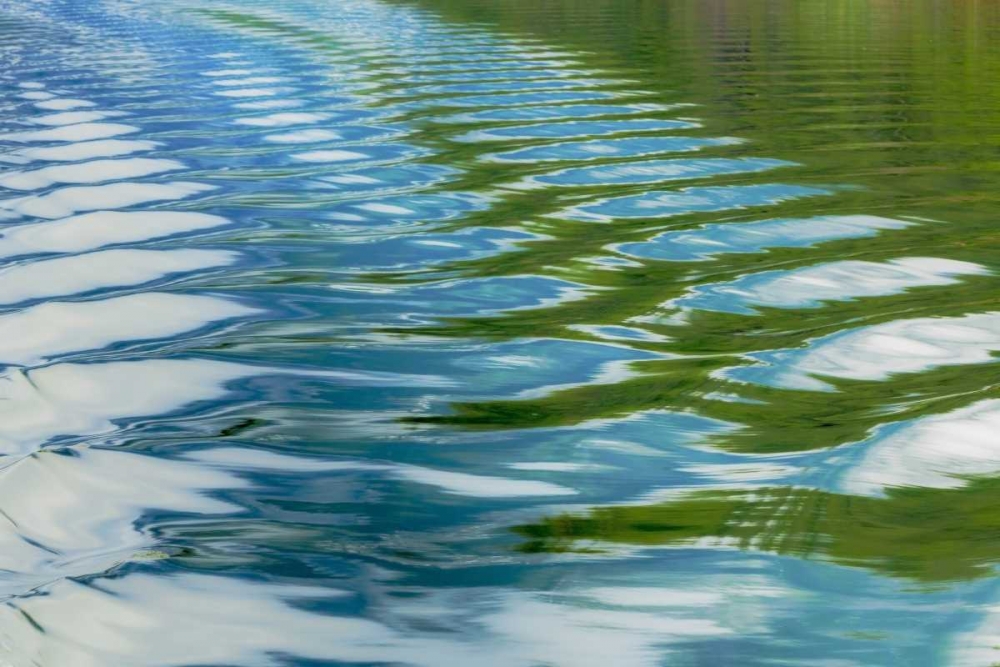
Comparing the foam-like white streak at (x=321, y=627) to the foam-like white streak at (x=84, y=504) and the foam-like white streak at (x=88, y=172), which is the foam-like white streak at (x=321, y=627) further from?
the foam-like white streak at (x=88, y=172)

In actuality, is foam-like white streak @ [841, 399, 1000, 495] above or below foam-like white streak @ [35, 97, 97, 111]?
below

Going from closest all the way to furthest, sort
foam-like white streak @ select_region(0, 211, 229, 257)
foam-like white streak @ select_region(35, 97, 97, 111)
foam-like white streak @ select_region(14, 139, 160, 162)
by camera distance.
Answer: foam-like white streak @ select_region(0, 211, 229, 257), foam-like white streak @ select_region(14, 139, 160, 162), foam-like white streak @ select_region(35, 97, 97, 111)

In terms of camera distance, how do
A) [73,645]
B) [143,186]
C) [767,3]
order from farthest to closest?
[767,3], [143,186], [73,645]

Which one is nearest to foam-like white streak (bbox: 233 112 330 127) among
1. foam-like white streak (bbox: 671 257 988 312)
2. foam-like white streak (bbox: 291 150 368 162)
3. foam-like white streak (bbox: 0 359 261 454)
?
foam-like white streak (bbox: 291 150 368 162)

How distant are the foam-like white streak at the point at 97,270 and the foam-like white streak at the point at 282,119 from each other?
8.70 ft

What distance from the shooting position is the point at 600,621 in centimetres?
138

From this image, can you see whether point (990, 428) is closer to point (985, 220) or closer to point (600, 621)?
point (600, 621)

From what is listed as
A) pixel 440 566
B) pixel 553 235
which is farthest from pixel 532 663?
pixel 553 235

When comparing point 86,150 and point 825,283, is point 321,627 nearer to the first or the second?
point 825,283

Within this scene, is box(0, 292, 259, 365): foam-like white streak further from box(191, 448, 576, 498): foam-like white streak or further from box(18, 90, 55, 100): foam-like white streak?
Answer: box(18, 90, 55, 100): foam-like white streak

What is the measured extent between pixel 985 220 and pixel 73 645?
2888 mm

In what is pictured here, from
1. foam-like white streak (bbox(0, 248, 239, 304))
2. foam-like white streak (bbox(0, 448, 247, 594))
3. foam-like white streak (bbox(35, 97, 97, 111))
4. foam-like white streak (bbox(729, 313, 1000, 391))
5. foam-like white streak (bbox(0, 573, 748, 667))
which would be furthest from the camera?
foam-like white streak (bbox(35, 97, 97, 111))

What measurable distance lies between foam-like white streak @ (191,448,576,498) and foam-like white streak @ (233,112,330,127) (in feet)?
13.3

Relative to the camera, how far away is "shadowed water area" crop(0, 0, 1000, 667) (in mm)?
1389
